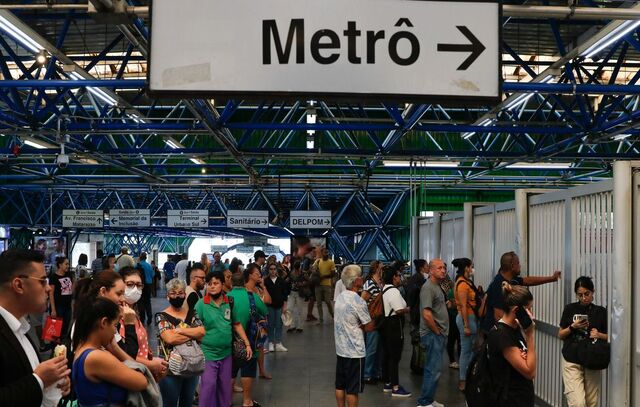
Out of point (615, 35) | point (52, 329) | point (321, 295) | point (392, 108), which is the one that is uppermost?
point (392, 108)

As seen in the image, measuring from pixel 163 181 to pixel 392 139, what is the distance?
1260 centimetres

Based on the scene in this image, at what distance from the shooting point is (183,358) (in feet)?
19.0

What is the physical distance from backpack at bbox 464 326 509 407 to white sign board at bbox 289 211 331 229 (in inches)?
768

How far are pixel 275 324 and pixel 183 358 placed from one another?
7.19 m

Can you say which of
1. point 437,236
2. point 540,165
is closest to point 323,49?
point 437,236

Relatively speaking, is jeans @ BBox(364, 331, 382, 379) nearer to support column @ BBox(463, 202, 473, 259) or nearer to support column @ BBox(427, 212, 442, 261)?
support column @ BBox(463, 202, 473, 259)

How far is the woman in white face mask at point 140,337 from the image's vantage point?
14.4 ft

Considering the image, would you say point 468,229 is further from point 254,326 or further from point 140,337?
point 140,337

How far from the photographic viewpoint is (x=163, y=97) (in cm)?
354

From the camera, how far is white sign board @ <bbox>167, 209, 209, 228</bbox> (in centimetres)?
2700

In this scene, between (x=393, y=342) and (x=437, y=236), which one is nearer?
(x=393, y=342)

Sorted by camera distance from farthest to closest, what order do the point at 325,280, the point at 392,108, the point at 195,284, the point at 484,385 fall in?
the point at 325,280, the point at 392,108, the point at 195,284, the point at 484,385

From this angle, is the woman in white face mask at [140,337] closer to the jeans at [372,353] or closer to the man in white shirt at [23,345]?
the man in white shirt at [23,345]

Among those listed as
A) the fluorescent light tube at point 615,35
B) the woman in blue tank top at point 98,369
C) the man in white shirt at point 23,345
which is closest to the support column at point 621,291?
the fluorescent light tube at point 615,35
